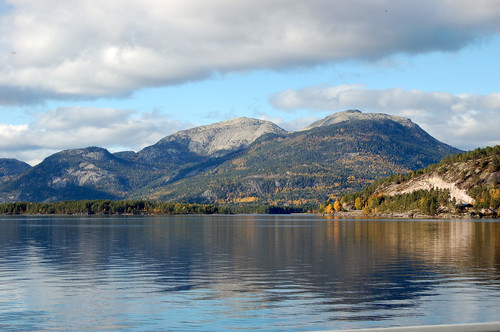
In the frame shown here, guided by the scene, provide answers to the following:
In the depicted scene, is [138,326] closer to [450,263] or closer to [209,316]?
[209,316]

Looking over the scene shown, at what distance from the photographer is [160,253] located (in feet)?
268

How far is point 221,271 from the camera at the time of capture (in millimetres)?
58125

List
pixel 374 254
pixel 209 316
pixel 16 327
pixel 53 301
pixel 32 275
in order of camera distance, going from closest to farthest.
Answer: pixel 16 327 → pixel 209 316 → pixel 53 301 → pixel 32 275 → pixel 374 254

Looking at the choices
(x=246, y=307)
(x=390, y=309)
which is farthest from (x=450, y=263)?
(x=246, y=307)

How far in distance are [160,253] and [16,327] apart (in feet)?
165

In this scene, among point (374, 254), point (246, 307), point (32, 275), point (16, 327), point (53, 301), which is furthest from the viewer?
point (374, 254)

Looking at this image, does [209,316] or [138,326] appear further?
[209,316]

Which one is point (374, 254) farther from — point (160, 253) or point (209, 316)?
point (209, 316)

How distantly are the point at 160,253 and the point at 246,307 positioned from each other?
46927 mm

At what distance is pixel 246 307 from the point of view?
121 ft

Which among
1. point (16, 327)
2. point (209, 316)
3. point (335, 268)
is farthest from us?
point (335, 268)

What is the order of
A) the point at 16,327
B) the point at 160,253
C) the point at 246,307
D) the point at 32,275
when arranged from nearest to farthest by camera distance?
the point at 16,327 < the point at 246,307 < the point at 32,275 < the point at 160,253

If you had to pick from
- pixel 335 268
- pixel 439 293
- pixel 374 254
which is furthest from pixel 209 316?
pixel 374 254

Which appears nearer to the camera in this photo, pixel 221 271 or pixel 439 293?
pixel 439 293
